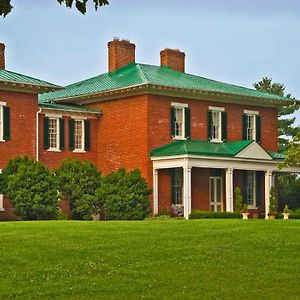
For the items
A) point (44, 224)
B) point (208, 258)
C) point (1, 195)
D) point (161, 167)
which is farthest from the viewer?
point (161, 167)

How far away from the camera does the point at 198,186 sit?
48.5 m

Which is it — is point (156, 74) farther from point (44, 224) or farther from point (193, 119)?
point (44, 224)

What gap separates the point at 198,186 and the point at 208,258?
25754 mm

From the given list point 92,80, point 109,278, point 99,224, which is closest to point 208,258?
point 109,278

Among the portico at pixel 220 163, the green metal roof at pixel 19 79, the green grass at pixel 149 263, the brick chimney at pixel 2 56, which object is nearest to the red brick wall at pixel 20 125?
the green metal roof at pixel 19 79

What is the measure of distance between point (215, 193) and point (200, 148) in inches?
139

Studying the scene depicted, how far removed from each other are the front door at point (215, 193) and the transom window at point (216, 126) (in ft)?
7.69

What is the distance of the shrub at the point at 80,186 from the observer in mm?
43125

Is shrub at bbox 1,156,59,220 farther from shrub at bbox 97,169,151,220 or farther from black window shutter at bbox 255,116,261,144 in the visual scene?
black window shutter at bbox 255,116,261,144

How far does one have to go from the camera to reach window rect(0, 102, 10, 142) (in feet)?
142

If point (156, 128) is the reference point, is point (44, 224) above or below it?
below

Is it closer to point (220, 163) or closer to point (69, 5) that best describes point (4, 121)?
point (220, 163)

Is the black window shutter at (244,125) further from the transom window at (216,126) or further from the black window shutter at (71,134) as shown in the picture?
the black window shutter at (71,134)

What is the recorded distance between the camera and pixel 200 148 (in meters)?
47.4
